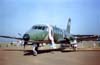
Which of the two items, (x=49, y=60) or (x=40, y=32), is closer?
(x=49, y=60)

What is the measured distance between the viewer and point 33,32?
5340 millimetres

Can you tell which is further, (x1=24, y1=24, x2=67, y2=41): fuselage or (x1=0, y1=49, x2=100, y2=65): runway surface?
(x1=24, y1=24, x2=67, y2=41): fuselage

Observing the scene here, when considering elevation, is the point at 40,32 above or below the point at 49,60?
above

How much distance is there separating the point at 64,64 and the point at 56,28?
376 cm

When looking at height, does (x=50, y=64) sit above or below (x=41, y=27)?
below

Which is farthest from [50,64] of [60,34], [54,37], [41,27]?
[60,34]

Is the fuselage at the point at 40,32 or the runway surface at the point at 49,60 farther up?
the fuselage at the point at 40,32

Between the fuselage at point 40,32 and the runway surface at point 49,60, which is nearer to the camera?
the runway surface at point 49,60

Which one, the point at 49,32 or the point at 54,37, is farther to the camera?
the point at 54,37

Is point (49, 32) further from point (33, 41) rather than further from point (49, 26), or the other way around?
point (33, 41)

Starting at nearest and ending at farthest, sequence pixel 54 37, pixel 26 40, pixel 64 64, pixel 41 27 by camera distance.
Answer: pixel 64 64 → pixel 26 40 → pixel 41 27 → pixel 54 37

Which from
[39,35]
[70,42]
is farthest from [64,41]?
[39,35]

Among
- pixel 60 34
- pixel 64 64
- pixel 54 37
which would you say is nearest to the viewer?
pixel 64 64

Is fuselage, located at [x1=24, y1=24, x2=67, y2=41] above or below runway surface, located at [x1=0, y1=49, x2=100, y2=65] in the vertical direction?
above
